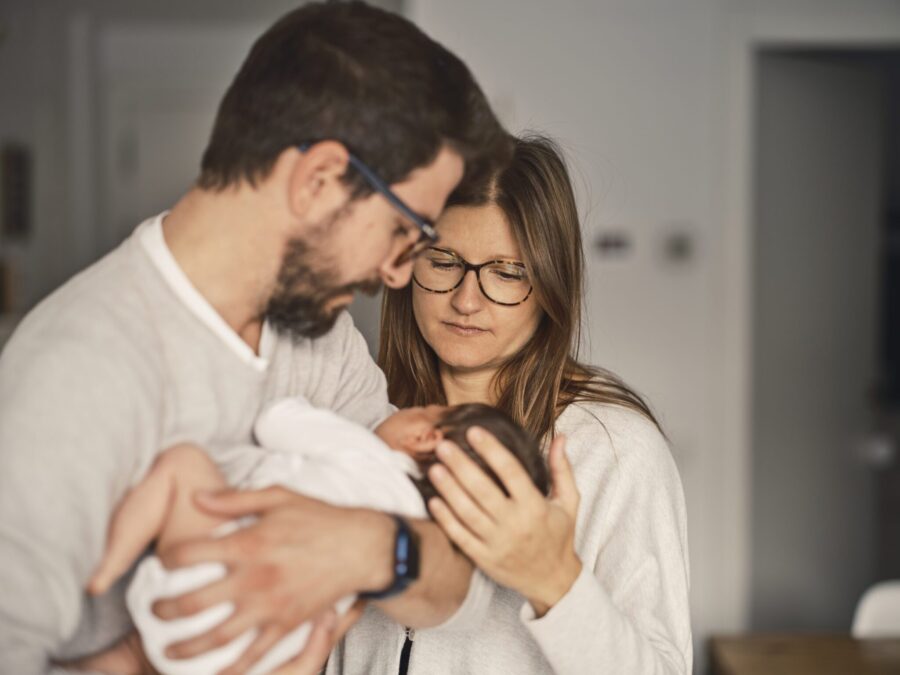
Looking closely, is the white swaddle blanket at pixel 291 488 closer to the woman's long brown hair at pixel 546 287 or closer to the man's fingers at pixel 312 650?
the man's fingers at pixel 312 650

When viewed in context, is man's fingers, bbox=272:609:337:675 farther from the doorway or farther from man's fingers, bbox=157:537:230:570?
the doorway

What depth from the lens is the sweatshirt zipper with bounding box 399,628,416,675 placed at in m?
1.46

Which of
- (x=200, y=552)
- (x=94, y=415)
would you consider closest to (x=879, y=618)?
(x=200, y=552)

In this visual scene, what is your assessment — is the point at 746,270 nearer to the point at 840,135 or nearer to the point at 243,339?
the point at 840,135

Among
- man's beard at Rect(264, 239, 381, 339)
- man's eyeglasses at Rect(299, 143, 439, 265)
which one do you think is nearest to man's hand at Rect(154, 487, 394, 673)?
man's beard at Rect(264, 239, 381, 339)

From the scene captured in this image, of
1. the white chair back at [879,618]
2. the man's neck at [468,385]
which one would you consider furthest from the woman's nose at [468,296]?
the white chair back at [879,618]

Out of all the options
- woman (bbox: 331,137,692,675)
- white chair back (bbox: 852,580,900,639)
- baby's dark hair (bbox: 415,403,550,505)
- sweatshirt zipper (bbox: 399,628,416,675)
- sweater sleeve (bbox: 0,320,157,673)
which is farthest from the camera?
white chair back (bbox: 852,580,900,639)

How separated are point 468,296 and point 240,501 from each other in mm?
639

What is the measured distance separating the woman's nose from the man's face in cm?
40

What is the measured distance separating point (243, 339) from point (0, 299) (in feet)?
12.9

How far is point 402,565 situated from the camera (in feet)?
3.54

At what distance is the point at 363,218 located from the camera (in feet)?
3.53

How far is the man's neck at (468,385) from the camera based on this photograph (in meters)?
1.69

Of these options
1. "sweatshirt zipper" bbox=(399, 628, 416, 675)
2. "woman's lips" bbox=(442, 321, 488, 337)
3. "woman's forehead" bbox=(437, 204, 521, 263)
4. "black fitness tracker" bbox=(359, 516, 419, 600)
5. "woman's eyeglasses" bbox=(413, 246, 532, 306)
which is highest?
"woman's forehead" bbox=(437, 204, 521, 263)
